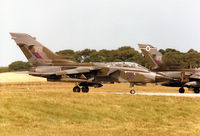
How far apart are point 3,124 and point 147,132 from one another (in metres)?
6.66

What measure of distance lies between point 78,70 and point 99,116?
1212 centimetres

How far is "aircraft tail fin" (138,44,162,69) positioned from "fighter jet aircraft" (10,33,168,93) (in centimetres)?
548

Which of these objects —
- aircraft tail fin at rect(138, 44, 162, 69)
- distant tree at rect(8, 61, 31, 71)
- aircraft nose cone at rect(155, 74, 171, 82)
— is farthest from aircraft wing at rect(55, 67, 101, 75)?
distant tree at rect(8, 61, 31, 71)

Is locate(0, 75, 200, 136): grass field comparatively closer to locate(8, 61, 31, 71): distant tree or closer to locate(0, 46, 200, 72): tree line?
locate(0, 46, 200, 72): tree line

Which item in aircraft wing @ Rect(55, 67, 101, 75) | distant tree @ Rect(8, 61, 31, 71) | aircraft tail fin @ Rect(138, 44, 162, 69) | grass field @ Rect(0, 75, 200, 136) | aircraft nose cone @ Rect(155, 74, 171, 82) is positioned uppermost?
distant tree @ Rect(8, 61, 31, 71)

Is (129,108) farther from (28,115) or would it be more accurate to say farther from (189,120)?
(28,115)

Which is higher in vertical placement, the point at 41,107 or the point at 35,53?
the point at 35,53

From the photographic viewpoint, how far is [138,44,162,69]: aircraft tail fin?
3716 centimetres

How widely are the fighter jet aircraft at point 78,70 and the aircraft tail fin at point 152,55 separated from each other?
548 cm

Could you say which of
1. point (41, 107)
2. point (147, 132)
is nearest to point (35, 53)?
point (41, 107)

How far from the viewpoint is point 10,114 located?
18.7 m

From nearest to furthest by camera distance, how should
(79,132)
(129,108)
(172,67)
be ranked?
(79,132) < (129,108) < (172,67)

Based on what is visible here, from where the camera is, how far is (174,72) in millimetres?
35156

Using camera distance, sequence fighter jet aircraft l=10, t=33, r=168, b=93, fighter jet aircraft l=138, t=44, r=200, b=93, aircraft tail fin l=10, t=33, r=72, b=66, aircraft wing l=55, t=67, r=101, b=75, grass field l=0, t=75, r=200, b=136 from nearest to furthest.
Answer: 1. grass field l=0, t=75, r=200, b=136
2. fighter jet aircraft l=10, t=33, r=168, b=93
3. aircraft wing l=55, t=67, r=101, b=75
4. aircraft tail fin l=10, t=33, r=72, b=66
5. fighter jet aircraft l=138, t=44, r=200, b=93
